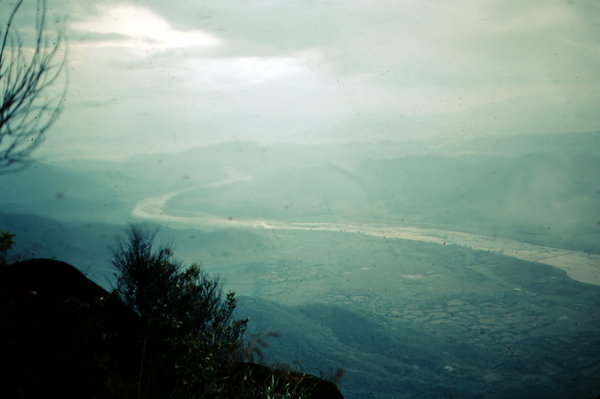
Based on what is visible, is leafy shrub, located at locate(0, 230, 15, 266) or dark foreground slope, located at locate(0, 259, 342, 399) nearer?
dark foreground slope, located at locate(0, 259, 342, 399)

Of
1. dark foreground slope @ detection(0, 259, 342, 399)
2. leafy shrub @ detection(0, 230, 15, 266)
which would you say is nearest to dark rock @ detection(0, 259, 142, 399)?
dark foreground slope @ detection(0, 259, 342, 399)

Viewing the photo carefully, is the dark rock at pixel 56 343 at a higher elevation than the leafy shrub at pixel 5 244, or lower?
lower

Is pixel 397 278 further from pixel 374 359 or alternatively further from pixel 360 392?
pixel 360 392

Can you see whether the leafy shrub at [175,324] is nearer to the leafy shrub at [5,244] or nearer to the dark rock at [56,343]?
the dark rock at [56,343]

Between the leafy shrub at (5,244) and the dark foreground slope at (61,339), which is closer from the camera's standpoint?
the dark foreground slope at (61,339)

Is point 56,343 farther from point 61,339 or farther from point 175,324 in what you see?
point 175,324

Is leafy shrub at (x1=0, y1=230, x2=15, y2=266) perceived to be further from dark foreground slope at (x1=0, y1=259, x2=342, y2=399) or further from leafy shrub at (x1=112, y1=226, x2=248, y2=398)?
leafy shrub at (x1=112, y1=226, x2=248, y2=398)

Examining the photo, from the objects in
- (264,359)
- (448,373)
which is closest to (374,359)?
(448,373)

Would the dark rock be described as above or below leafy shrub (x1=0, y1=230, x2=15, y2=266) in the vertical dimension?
below

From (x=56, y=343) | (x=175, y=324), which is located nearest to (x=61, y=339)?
(x=56, y=343)

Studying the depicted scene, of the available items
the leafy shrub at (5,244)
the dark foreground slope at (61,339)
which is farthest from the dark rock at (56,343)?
the leafy shrub at (5,244)
